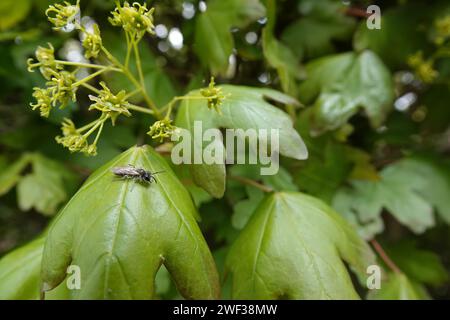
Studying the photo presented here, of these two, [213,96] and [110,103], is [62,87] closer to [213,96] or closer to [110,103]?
[110,103]

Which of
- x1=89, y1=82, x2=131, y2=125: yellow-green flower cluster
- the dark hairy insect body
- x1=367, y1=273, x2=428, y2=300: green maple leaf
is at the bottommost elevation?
x1=367, y1=273, x2=428, y2=300: green maple leaf

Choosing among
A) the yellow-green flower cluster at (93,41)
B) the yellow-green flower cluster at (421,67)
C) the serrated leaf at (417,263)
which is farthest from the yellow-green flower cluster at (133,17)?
the serrated leaf at (417,263)

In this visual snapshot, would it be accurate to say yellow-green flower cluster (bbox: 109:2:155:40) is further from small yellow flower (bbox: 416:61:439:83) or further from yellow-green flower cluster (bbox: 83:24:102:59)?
small yellow flower (bbox: 416:61:439:83)

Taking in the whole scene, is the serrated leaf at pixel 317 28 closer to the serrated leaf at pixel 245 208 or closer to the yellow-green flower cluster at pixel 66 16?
the serrated leaf at pixel 245 208

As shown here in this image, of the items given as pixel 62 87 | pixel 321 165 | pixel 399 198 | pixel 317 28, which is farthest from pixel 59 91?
pixel 399 198

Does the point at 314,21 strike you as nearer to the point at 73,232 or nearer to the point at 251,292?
the point at 251,292

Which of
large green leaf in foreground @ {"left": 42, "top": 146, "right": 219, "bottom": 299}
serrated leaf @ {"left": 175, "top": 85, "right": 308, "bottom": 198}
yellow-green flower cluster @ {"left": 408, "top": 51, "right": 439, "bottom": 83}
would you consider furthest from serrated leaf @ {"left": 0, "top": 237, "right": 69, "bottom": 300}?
yellow-green flower cluster @ {"left": 408, "top": 51, "right": 439, "bottom": 83}

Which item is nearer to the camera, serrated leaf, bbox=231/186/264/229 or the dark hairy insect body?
the dark hairy insect body
